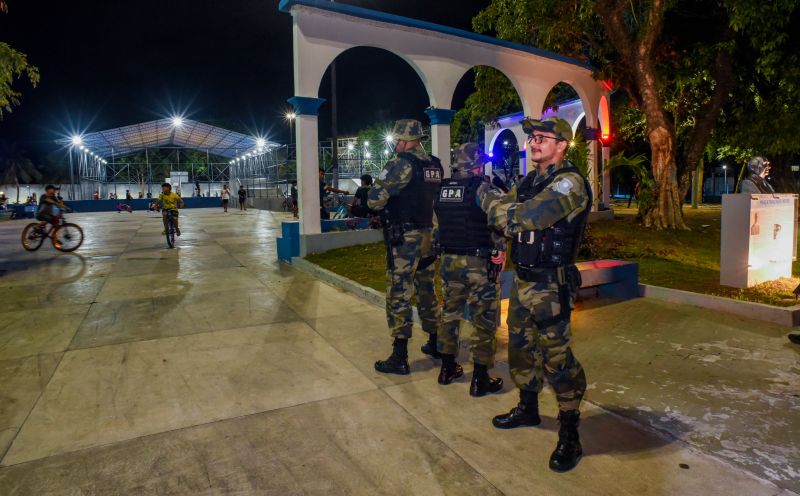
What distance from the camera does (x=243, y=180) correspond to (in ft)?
144

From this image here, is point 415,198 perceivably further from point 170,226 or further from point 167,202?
point 170,226

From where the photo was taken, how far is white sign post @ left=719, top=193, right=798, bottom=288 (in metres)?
6.51

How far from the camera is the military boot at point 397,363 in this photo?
4.29 metres

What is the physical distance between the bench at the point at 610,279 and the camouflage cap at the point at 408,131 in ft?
10.3

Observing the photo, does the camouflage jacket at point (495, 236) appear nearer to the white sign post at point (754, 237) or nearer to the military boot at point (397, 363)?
the military boot at point (397, 363)

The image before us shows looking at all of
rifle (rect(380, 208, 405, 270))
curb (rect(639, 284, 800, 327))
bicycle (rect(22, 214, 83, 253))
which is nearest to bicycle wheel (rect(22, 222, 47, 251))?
bicycle (rect(22, 214, 83, 253))

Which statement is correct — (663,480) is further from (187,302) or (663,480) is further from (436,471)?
(187,302)

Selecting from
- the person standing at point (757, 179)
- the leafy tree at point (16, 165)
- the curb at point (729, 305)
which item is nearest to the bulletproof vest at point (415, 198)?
the curb at point (729, 305)

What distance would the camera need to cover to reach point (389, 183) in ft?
13.6

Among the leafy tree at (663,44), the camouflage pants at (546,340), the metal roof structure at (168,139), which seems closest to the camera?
the camouflage pants at (546,340)

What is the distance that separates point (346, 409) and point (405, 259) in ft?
4.33

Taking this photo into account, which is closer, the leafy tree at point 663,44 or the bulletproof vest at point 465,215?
the bulletproof vest at point 465,215

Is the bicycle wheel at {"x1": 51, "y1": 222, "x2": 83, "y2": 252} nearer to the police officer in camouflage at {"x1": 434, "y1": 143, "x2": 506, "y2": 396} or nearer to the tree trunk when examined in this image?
the police officer in camouflage at {"x1": 434, "y1": 143, "x2": 506, "y2": 396}

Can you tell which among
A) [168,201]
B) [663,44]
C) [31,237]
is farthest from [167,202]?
[663,44]
